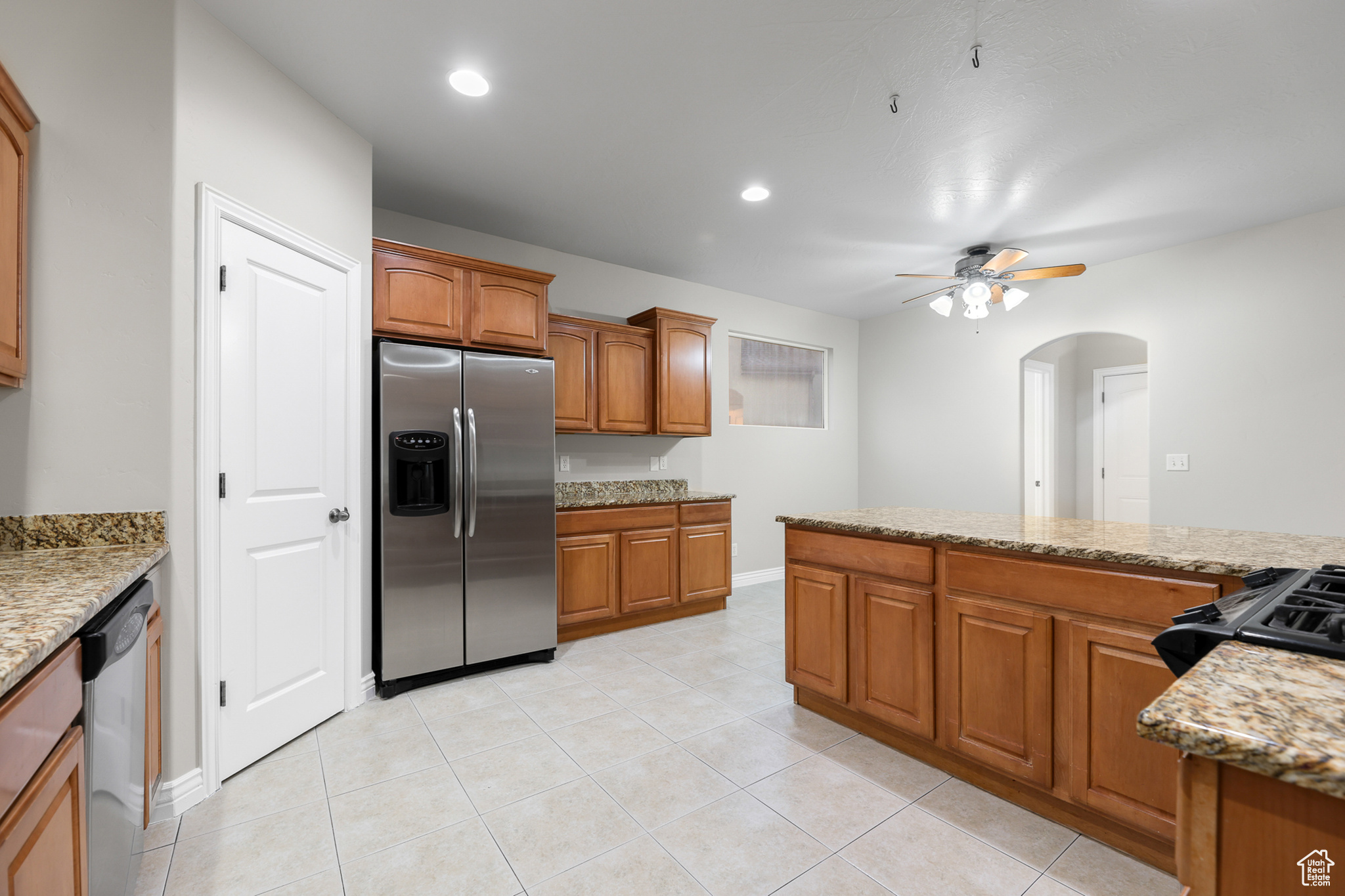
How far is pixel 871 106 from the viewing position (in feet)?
8.13

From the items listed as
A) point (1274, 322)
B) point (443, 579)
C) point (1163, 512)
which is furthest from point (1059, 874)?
point (1274, 322)

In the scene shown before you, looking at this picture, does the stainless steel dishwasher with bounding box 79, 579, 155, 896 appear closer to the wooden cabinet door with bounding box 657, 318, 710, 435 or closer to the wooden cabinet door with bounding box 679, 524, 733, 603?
the wooden cabinet door with bounding box 679, 524, 733, 603

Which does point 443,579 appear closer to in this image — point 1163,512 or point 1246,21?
point 1246,21

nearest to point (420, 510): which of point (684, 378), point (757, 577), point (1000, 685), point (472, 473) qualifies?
point (472, 473)

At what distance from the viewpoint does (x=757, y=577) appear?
5383 millimetres

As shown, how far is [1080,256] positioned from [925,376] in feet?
5.27

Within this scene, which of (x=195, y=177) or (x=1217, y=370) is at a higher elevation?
(x=195, y=177)

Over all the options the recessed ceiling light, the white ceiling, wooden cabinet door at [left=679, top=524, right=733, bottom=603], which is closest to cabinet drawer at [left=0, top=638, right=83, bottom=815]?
the white ceiling

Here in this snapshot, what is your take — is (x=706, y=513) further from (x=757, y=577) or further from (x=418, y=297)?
(x=418, y=297)

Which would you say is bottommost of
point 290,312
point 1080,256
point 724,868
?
point 724,868

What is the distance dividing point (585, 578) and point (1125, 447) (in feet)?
17.1

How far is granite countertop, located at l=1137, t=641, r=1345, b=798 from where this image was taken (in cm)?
54

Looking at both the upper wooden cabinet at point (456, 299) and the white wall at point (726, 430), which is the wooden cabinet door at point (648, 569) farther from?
the upper wooden cabinet at point (456, 299)

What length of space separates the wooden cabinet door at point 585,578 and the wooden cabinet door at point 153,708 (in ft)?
6.31
